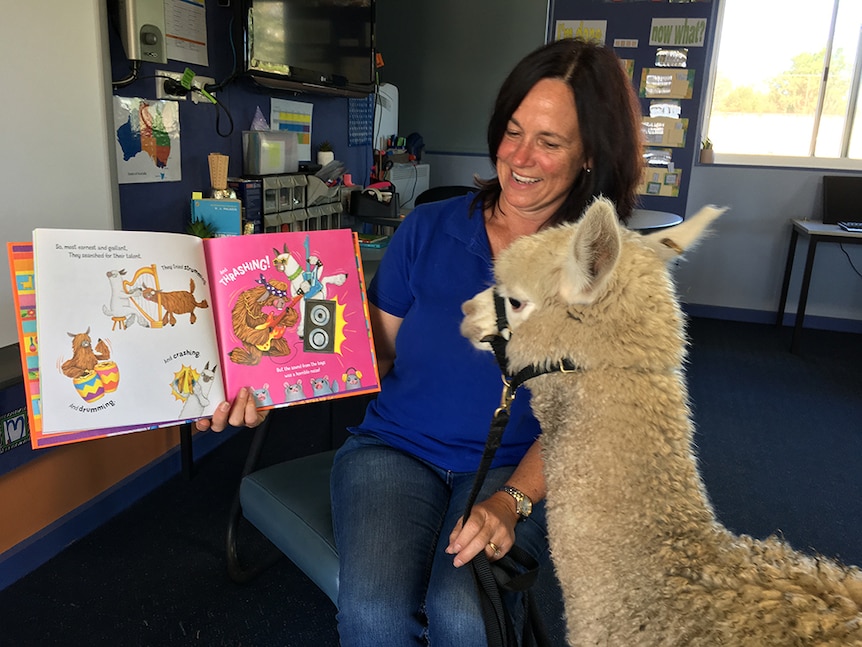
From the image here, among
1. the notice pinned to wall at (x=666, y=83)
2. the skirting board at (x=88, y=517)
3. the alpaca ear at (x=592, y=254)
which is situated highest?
the notice pinned to wall at (x=666, y=83)

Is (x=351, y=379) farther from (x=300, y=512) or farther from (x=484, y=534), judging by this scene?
(x=484, y=534)

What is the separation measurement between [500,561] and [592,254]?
0.68m

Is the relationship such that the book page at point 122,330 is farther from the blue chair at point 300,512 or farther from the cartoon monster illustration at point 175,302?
the blue chair at point 300,512

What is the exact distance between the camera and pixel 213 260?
1.41m

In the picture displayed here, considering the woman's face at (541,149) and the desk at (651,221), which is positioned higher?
the woman's face at (541,149)

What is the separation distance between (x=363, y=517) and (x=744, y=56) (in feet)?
18.7

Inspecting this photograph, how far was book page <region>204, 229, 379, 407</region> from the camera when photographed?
1.41m

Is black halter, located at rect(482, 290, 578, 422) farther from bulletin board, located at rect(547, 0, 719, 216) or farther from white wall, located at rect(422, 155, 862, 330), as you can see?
bulletin board, located at rect(547, 0, 719, 216)

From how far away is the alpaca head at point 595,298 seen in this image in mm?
970

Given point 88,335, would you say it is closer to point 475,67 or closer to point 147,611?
point 147,611

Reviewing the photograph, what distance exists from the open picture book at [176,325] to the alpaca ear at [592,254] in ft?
2.09

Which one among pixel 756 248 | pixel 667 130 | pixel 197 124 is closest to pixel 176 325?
pixel 197 124

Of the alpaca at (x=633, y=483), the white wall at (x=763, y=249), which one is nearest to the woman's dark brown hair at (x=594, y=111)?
the alpaca at (x=633, y=483)

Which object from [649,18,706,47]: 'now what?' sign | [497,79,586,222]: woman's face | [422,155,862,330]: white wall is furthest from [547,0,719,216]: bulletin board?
[497,79,586,222]: woman's face
